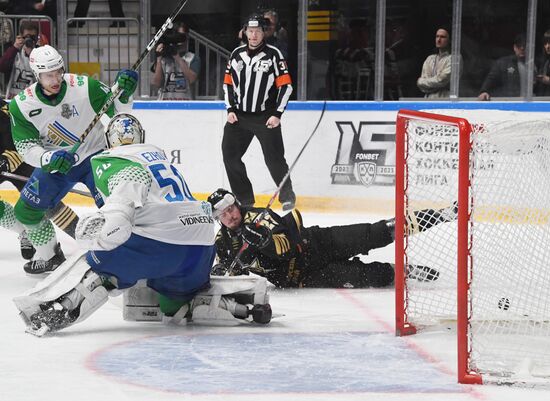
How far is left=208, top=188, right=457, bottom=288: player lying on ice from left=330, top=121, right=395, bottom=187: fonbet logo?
7.71ft

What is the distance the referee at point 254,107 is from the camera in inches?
270

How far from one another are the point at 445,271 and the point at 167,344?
1216 millimetres

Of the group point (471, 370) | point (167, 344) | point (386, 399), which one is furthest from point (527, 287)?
point (167, 344)

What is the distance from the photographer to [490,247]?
3264mm

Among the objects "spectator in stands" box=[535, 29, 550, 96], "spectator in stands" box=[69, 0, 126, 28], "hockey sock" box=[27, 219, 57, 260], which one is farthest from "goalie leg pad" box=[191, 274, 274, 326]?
"spectator in stands" box=[69, 0, 126, 28]

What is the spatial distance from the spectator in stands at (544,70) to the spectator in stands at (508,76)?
0.30ft

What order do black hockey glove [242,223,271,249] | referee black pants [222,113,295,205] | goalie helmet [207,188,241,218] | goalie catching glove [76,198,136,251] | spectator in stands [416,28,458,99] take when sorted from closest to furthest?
goalie catching glove [76,198,136,251] → goalie helmet [207,188,241,218] → black hockey glove [242,223,271,249] → referee black pants [222,113,295,205] → spectator in stands [416,28,458,99]

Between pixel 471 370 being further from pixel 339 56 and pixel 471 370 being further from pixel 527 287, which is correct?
pixel 339 56

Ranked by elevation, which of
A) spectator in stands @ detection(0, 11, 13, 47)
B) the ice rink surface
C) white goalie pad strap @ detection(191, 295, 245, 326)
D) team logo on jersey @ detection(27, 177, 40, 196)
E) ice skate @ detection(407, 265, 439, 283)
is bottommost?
the ice rink surface

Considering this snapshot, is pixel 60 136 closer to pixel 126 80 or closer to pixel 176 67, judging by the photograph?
pixel 126 80

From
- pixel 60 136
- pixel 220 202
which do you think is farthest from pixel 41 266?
pixel 220 202

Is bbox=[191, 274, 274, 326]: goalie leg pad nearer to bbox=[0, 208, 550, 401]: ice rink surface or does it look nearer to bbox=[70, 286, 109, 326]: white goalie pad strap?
bbox=[0, 208, 550, 401]: ice rink surface

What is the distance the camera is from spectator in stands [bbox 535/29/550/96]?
22.9 feet

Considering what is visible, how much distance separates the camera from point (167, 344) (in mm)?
3402
